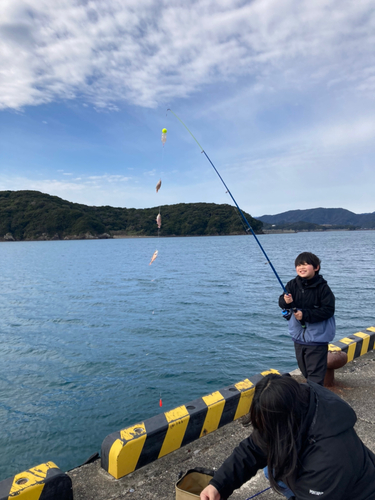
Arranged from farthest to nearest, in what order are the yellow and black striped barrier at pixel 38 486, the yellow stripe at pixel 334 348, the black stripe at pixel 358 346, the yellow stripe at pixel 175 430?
the black stripe at pixel 358 346
the yellow stripe at pixel 334 348
the yellow stripe at pixel 175 430
the yellow and black striped barrier at pixel 38 486

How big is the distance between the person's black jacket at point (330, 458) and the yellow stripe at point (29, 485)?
2.02 meters

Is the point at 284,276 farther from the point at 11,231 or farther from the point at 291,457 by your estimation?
the point at 11,231

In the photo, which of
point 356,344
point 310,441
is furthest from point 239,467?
point 356,344

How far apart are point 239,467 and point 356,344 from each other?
16.0 ft

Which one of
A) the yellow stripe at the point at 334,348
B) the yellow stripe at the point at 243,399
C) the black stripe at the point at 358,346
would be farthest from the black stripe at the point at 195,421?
the black stripe at the point at 358,346

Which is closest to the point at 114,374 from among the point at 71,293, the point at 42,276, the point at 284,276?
Result: the point at 71,293

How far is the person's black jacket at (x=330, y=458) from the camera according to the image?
5.01 ft

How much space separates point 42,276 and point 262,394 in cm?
3130

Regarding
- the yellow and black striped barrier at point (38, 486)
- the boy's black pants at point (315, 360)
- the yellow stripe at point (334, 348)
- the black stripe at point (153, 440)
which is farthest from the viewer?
the yellow stripe at point (334, 348)

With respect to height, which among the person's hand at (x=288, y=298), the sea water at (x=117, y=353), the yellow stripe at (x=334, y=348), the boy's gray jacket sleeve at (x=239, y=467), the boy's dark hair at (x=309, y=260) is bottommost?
the sea water at (x=117, y=353)

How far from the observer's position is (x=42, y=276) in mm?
30234

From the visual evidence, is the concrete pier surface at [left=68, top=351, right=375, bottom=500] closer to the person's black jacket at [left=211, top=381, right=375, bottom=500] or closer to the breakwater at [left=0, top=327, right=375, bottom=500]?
the breakwater at [left=0, top=327, right=375, bottom=500]

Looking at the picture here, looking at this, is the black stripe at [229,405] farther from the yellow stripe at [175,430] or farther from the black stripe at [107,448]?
the black stripe at [107,448]

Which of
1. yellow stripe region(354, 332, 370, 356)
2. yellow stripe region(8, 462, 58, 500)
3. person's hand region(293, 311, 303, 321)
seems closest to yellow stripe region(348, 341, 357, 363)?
yellow stripe region(354, 332, 370, 356)
